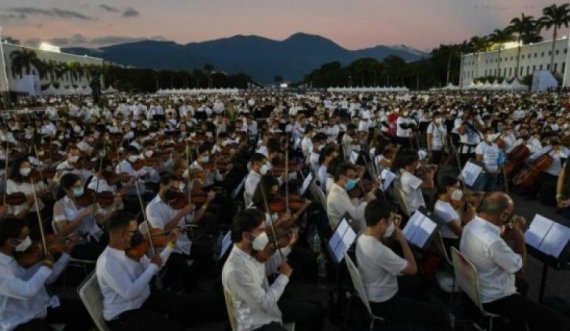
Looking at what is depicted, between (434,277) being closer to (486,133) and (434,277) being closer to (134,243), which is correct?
(134,243)

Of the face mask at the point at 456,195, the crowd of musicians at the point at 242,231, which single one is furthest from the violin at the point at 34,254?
the face mask at the point at 456,195

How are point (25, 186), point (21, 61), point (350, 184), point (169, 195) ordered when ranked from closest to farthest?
point (169, 195) < point (350, 184) < point (25, 186) < point (21, 61)

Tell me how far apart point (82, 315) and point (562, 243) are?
482cm

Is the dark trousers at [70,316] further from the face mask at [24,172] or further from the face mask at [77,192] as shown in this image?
the face mask at [24,172]

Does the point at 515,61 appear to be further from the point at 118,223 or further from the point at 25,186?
the point at 118,223

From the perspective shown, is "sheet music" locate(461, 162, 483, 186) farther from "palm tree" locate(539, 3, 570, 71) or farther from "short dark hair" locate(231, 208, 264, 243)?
"palm tree" locate(539, 3, 570, 71)

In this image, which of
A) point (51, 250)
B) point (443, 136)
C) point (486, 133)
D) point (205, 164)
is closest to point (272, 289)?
point (51, 250)

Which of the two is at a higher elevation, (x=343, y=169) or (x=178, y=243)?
(x=343, y=169)

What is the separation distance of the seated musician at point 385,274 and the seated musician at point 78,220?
12.1ft

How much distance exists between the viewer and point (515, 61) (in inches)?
3479

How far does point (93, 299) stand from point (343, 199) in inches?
131

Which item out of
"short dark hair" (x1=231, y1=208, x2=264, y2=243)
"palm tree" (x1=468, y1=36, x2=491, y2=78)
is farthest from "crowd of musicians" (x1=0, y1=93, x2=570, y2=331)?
"palm tree" (x1=468, y1=36, x2=491, y2=78)

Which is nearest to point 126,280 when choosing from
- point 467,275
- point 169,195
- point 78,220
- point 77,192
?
point 169,195

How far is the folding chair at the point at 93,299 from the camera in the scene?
3.56 meters
